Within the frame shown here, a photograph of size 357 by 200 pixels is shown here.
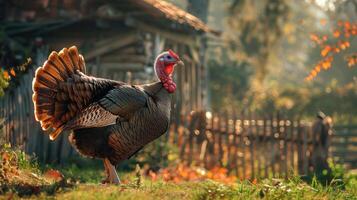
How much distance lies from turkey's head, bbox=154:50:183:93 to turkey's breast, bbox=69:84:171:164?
15 cm

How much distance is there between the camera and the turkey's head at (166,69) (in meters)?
8.59

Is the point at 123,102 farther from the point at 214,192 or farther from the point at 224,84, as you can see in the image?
the point at 224,84

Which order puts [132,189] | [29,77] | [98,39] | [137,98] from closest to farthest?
[132,189] < [137,98] < [29,77] < [98,39]

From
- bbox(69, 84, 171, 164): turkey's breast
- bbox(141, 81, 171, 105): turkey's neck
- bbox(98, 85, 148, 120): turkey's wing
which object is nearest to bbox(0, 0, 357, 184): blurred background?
bbox(69, 84, 171, 164): turkey's breast

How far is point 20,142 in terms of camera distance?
1156 cm

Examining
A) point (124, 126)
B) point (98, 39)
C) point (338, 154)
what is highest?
point (98, 39)

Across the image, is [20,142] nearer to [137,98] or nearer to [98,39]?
[137,98]

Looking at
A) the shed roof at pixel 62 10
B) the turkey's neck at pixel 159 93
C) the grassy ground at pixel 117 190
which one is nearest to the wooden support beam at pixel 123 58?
the shed roof at pixel 62 10

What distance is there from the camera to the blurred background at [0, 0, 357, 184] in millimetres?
12922

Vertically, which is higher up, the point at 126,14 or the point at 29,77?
Answer: the point at 126,14

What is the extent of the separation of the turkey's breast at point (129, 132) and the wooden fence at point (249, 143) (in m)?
4.75

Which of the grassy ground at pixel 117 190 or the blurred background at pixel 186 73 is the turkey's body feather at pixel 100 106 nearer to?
the grassy ground at pixel 117 190

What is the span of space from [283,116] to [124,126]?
6.10 m

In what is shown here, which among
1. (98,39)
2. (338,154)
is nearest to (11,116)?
(98,39)
